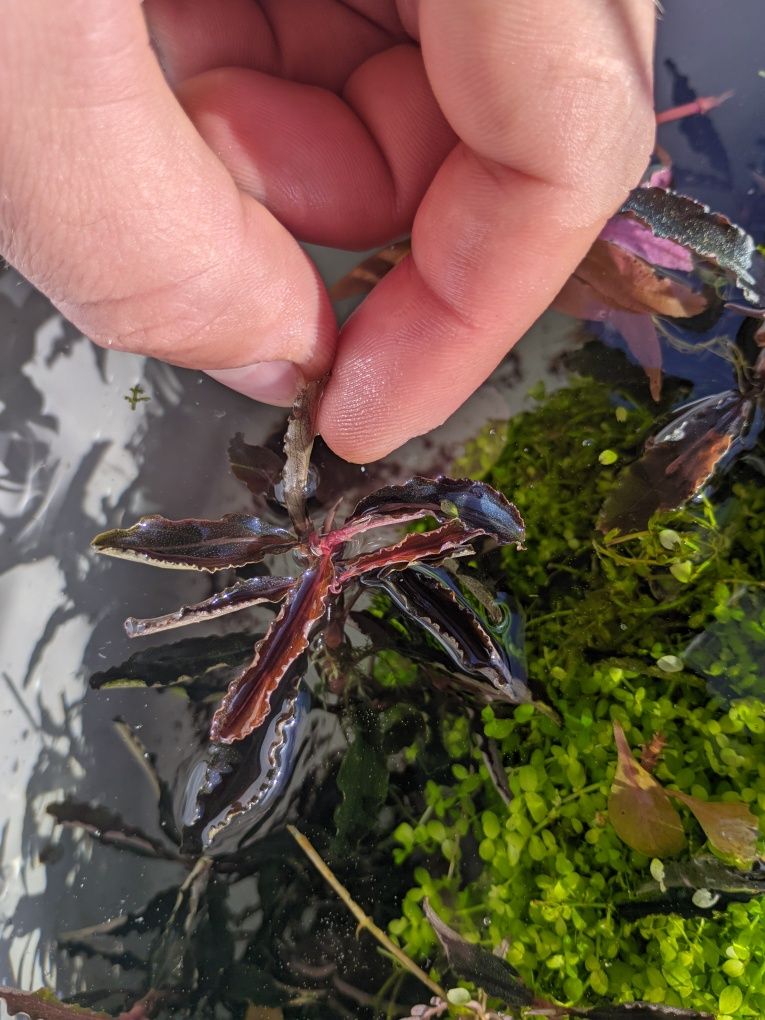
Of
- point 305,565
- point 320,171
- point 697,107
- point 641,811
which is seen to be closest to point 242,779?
point 305,565

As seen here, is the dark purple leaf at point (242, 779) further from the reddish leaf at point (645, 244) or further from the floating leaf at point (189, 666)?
the reddish leaf at point (645, 244)

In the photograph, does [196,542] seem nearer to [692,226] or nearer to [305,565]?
[305,565]

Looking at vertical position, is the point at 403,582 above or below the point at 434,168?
below

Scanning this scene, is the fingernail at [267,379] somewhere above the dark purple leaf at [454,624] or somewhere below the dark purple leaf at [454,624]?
above

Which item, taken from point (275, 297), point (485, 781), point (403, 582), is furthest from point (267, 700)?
point (275, 297)

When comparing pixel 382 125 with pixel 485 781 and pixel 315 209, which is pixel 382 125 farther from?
pixel 485 781

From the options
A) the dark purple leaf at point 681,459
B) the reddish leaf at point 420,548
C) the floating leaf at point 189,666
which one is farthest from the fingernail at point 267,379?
the dark purple leaf at point 681,459
